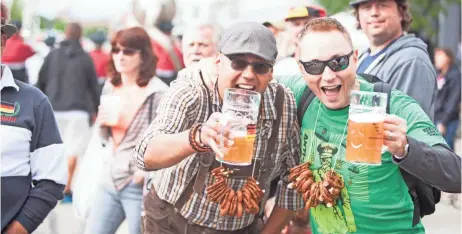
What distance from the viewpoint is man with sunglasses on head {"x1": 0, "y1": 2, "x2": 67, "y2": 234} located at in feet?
13.1

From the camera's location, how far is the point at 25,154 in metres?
4.07

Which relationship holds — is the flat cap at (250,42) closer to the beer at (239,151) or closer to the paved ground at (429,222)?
the beer at (239,151)

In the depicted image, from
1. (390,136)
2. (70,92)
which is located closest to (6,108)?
(390,136)

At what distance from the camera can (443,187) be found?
3543mm

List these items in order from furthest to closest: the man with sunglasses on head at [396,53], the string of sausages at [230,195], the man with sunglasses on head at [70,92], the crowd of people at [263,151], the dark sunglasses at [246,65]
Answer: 1. the man with sunglasses on head at [70,92]
2. the man with sunglasses on head at [396,53]
3. the string of sausages at [230,195]
4. the dark sunglasses at [246,65]
5. the crowd of people at [263,151]

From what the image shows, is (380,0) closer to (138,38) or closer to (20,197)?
(138,38)

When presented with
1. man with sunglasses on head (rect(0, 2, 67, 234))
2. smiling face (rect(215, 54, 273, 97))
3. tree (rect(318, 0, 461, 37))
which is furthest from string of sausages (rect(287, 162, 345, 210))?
tree (rect(318, 0, 461, 37))

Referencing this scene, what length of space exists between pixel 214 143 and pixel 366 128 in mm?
595

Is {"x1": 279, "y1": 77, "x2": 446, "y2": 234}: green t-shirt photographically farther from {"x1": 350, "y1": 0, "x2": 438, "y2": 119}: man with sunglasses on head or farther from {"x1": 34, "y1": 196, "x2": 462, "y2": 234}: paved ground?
{"x1": 34, "y1": 196, "x2": 462, "y2": 234}: paved ground

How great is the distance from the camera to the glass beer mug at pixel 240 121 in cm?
338

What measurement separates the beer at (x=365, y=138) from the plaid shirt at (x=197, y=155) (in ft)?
2.17

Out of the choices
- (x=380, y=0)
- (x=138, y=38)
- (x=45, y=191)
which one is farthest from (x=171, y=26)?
(x=45, y=191)

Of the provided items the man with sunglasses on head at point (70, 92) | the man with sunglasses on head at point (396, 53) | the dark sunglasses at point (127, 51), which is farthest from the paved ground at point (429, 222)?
the man with sunglasses on head at point (396, 53)

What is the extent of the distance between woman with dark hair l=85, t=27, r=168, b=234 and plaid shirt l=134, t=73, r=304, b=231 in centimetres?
194
